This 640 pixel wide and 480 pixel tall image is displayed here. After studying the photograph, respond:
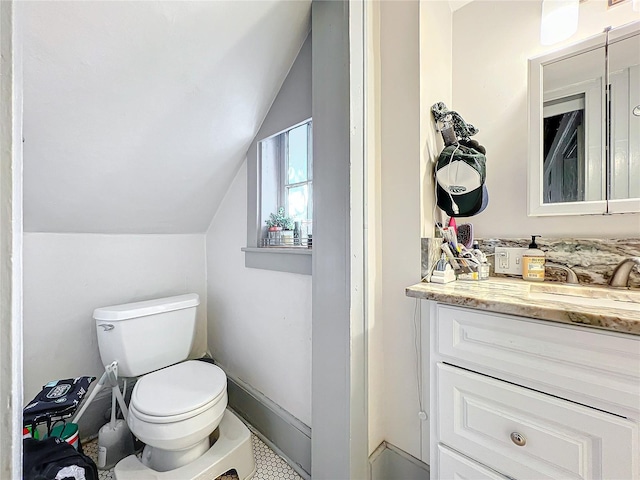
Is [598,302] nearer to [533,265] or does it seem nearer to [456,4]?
[533,265]

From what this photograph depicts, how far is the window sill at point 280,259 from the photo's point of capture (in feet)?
4.03

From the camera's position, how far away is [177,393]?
1.13 metres

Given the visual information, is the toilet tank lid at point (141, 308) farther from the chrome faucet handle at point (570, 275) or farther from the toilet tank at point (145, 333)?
A: the chrome faucet handle at point (570, 275)

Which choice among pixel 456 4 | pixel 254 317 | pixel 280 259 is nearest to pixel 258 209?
pixel 280 259

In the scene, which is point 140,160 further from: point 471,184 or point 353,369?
point 471,184

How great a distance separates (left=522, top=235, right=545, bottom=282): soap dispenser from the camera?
1033 mm

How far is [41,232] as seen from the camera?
1.31 meters

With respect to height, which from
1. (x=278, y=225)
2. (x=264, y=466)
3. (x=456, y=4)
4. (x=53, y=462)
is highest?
(x=456, y=4)

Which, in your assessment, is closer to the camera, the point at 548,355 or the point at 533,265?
the point at 548,355

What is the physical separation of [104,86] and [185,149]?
0.37 m

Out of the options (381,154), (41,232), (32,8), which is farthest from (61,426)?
(381,154)

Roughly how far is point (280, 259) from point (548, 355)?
1.01m

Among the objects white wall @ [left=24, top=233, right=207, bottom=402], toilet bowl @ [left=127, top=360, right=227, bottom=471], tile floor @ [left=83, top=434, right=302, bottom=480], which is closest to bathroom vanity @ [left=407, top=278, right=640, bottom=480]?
tile floor @ [left=83, top=434, right=302, bottom=480]

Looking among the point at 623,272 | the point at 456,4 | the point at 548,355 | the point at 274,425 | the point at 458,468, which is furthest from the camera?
the point at 274,425
